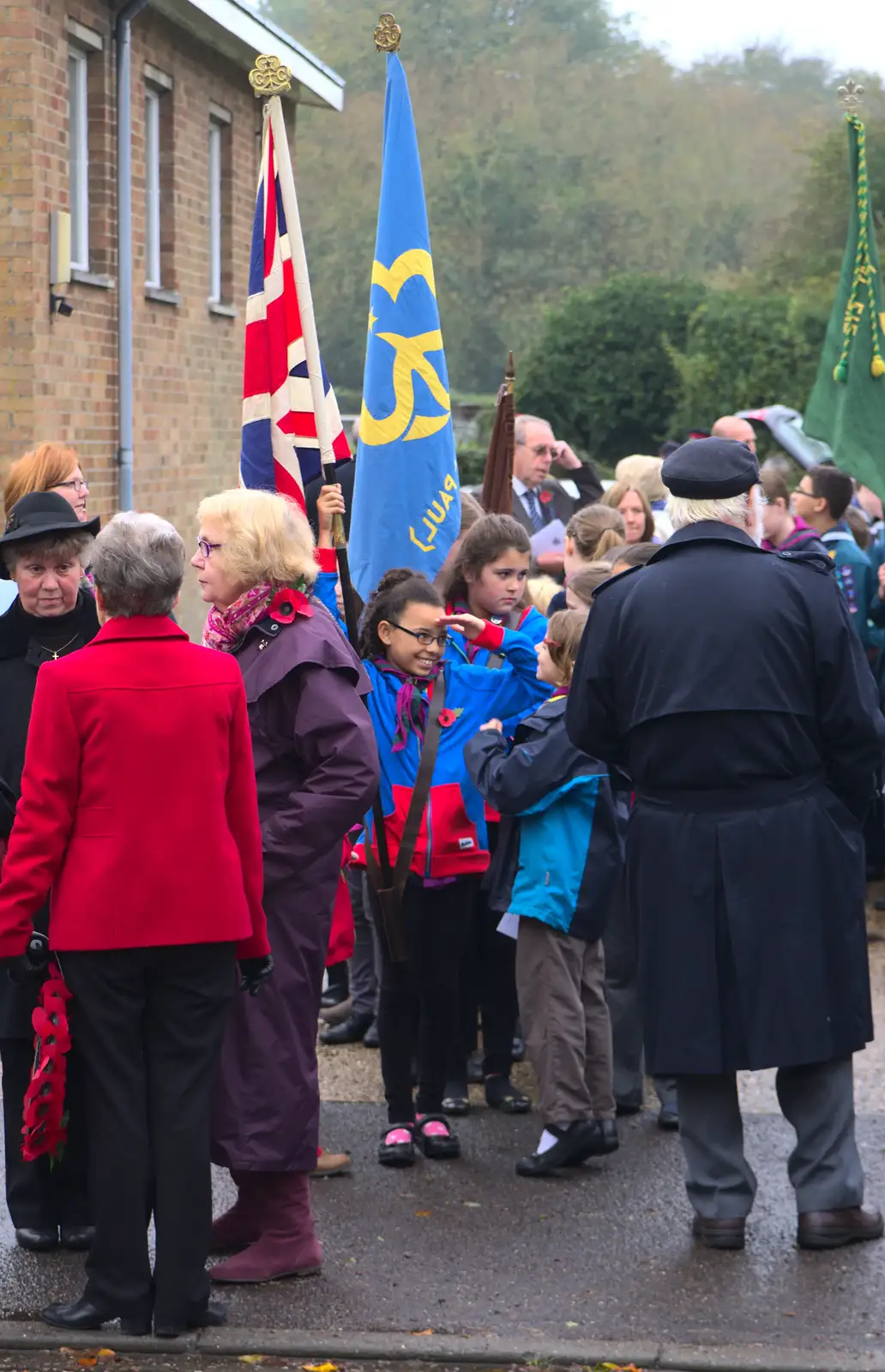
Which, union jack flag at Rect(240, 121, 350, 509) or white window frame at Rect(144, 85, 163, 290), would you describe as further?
white window frame at Rect(144, 85, 163, 290)

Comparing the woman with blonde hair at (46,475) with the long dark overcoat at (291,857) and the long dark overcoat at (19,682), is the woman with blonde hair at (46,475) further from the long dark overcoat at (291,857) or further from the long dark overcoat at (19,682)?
the long dark overcoat at (291,857)

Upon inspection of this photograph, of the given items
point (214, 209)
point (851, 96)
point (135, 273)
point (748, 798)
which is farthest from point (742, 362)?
point (748, 798)

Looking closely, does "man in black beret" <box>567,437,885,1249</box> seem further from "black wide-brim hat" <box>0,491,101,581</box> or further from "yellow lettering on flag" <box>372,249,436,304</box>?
Result: "yellow lettering on flag" <box>372,249,436,304</box>

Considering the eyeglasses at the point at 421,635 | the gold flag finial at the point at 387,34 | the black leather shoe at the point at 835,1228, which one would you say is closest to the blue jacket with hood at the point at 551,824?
the eyeglasses at the point at 421,635

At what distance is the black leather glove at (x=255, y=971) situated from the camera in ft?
14.0

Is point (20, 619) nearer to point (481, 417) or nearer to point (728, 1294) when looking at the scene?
point (728, 1294)

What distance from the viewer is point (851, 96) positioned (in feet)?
28.2

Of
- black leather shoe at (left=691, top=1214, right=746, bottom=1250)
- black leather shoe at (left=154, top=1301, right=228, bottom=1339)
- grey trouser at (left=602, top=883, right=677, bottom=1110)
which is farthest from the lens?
grey trouser at (left=602, top=883, right=677, bottom=1110)

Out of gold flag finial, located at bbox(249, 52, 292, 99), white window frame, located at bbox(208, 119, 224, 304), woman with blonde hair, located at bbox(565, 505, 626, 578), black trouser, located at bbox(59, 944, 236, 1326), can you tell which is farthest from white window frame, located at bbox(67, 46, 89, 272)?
black trouser, located at bbox(59, 944, 236, 1326)

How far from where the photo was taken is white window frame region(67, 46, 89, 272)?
Answer: 40.3ft

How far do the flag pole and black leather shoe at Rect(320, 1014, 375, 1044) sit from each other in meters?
1.71

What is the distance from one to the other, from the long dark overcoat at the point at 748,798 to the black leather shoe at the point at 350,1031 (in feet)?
6.92

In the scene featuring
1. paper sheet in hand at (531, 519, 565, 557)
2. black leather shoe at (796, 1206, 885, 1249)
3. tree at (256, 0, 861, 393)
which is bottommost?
black leather shoe at (796, 1206, 885, 1249)

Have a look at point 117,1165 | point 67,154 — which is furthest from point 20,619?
point 67,154
